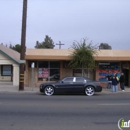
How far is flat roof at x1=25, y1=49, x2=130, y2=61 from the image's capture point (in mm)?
24828

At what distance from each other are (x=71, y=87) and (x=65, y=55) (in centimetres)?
706

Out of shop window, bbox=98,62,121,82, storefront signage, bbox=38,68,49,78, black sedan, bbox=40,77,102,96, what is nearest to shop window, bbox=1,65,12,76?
storefront signage, bbox=38,68,49,78

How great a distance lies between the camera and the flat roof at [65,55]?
24828 millimetres

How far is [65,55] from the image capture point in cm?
2581

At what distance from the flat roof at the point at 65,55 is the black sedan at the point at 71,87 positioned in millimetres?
5694

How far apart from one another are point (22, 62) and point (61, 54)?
5363 mm

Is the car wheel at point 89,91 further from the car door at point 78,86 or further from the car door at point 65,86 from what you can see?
the car door at point 65,86

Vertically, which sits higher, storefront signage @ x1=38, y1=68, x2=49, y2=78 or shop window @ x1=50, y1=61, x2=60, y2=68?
shop window @ x1=50, y1=61, x2=60, y2=68

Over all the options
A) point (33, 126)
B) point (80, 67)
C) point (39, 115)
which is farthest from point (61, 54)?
point (33, 126)

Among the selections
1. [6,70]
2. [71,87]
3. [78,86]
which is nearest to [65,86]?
[71,87]

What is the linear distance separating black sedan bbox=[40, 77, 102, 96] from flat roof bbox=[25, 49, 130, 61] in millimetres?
5694

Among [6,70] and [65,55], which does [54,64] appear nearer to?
[65,55]

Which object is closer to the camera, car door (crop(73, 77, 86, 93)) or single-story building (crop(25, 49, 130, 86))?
car door (crop(73, 77, 86, 93))

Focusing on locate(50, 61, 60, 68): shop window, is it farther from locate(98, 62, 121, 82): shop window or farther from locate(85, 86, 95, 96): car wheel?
locate(85, 86, 95, 96): car wheel
